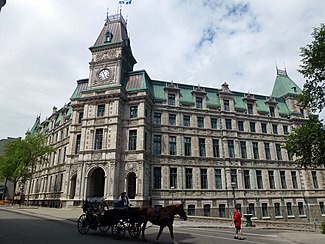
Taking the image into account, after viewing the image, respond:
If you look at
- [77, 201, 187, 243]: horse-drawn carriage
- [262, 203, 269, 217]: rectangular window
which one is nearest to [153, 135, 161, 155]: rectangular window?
[262, 203, 269, 217]: rectangular window

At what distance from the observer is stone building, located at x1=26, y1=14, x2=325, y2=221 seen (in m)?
30.5

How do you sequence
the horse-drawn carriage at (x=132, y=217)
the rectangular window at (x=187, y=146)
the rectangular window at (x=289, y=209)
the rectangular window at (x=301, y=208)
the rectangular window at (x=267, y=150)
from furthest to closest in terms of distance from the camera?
the rectangular window at (x=267, y=150) < the rectangular window at (x=301, y=208) < the rectangular window at (x=289, y=209) < the rectangular window at (x=187, y=146) < the horse-drawn carriage at (x=132, y=217)

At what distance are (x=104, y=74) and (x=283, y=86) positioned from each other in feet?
103

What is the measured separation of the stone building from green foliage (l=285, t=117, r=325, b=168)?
1321 centimetres

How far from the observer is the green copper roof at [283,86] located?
143ft

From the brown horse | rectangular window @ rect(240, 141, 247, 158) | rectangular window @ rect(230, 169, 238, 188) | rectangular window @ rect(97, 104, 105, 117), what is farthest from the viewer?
rectangular window @ rect(240, 141, 247, 158)

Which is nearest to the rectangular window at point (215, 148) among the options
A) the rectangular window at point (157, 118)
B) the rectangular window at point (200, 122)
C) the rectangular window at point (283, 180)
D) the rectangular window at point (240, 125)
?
the rectangular window at point (200, 122)

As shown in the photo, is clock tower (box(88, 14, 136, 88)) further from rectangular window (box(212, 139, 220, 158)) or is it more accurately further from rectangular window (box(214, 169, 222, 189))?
rectangular window (box(214, 169, 222, 189))

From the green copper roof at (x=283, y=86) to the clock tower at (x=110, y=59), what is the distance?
89.1 feet

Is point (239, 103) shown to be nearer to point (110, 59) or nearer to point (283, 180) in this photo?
point (283, 180)

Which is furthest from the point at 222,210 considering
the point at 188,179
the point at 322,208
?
the point at 322,208

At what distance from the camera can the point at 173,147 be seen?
33.7 m

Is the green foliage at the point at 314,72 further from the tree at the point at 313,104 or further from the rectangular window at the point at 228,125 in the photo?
the rectangular window at the point at 228,125

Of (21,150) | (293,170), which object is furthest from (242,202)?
(21,150)
